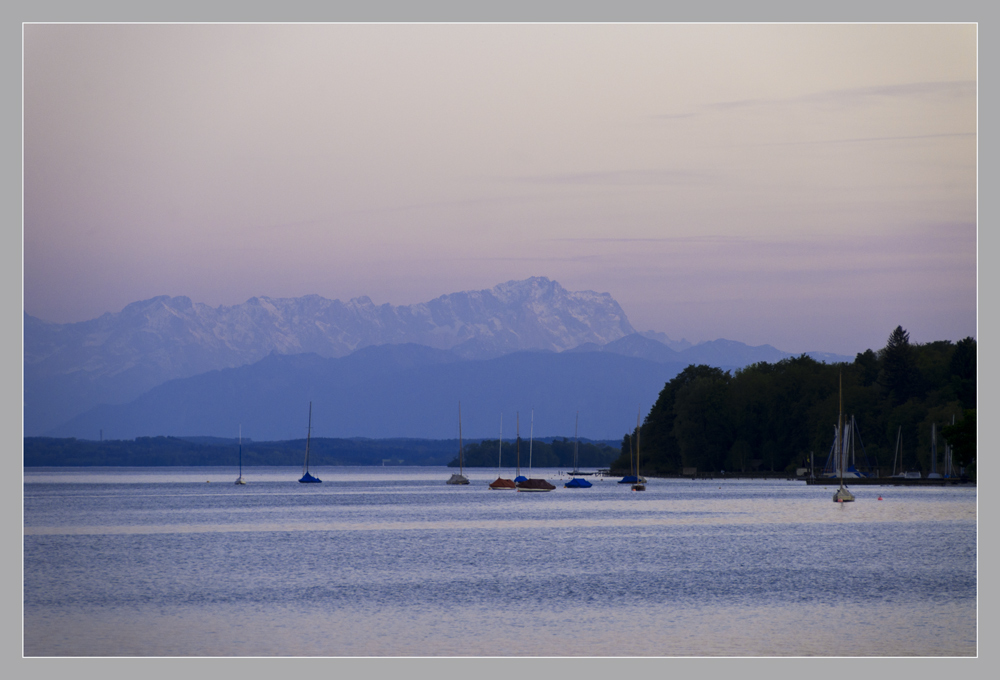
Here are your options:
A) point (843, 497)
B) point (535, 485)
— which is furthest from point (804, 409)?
point (843, 497)

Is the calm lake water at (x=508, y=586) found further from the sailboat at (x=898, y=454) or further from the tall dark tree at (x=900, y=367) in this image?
the tall dark tree at (x=900, y=367)

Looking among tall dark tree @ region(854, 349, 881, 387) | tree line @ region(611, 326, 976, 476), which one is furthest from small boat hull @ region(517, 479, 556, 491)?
tall dark tree @ region(854, 349, 881, 387)

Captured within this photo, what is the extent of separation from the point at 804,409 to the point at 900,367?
42.8ft

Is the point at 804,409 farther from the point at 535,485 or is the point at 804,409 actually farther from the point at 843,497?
the point at 843,497

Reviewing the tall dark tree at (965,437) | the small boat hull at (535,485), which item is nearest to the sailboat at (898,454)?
the small boat hull at (535,485)

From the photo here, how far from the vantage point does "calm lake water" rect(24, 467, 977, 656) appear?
23125 millimetres

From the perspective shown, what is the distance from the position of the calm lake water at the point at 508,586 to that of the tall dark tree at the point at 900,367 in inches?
1810

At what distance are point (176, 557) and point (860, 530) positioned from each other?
29.4 metres

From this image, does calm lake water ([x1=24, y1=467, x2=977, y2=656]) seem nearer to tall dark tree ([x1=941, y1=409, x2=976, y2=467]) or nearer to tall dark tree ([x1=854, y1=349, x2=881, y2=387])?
tall dark tree ([x1=941, y1=409, x2=976, y2=467])

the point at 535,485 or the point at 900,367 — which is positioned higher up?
the point at 900,367

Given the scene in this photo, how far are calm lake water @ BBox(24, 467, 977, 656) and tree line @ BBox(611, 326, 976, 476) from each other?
1577 inches

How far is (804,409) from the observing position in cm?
11875

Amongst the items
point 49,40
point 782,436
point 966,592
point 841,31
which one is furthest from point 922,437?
point 49,40

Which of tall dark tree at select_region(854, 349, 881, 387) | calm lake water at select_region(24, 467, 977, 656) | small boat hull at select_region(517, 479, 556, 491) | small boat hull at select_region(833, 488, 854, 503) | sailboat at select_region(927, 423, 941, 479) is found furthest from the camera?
tall dark tree at select_region(854, 349, 881, 387)
